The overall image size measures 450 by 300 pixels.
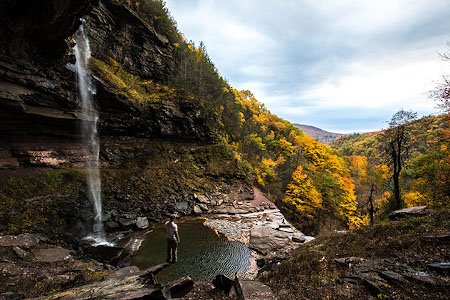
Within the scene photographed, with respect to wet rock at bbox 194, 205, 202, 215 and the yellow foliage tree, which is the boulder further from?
the yellow foliage tree

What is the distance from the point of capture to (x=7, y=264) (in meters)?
8.10

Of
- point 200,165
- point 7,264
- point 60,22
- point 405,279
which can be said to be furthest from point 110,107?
point 405,279

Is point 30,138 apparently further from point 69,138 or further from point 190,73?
point 190,73

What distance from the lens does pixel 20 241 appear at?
35.3 ft

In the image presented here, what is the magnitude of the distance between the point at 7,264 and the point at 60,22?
13660 mm

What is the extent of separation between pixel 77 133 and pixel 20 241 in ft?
41.5

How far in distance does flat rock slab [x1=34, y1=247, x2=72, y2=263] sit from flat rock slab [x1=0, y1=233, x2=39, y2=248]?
0.92 metres

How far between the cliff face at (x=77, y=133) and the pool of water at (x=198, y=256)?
4880 millimetres

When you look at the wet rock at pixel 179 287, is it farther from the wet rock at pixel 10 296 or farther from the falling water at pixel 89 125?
the falling water at pixel 89 125

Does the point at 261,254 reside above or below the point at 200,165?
below

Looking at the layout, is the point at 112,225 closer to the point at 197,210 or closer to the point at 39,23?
the point at 197,210

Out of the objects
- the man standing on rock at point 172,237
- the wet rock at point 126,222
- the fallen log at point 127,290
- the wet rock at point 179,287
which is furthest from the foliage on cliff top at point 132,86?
the wet rock at point 179,287

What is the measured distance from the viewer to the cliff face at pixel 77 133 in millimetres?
14695

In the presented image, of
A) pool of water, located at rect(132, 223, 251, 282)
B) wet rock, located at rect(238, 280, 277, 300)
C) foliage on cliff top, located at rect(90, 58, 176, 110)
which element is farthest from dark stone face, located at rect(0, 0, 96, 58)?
wet rock, located at rect(238, 280, 277, 300)
